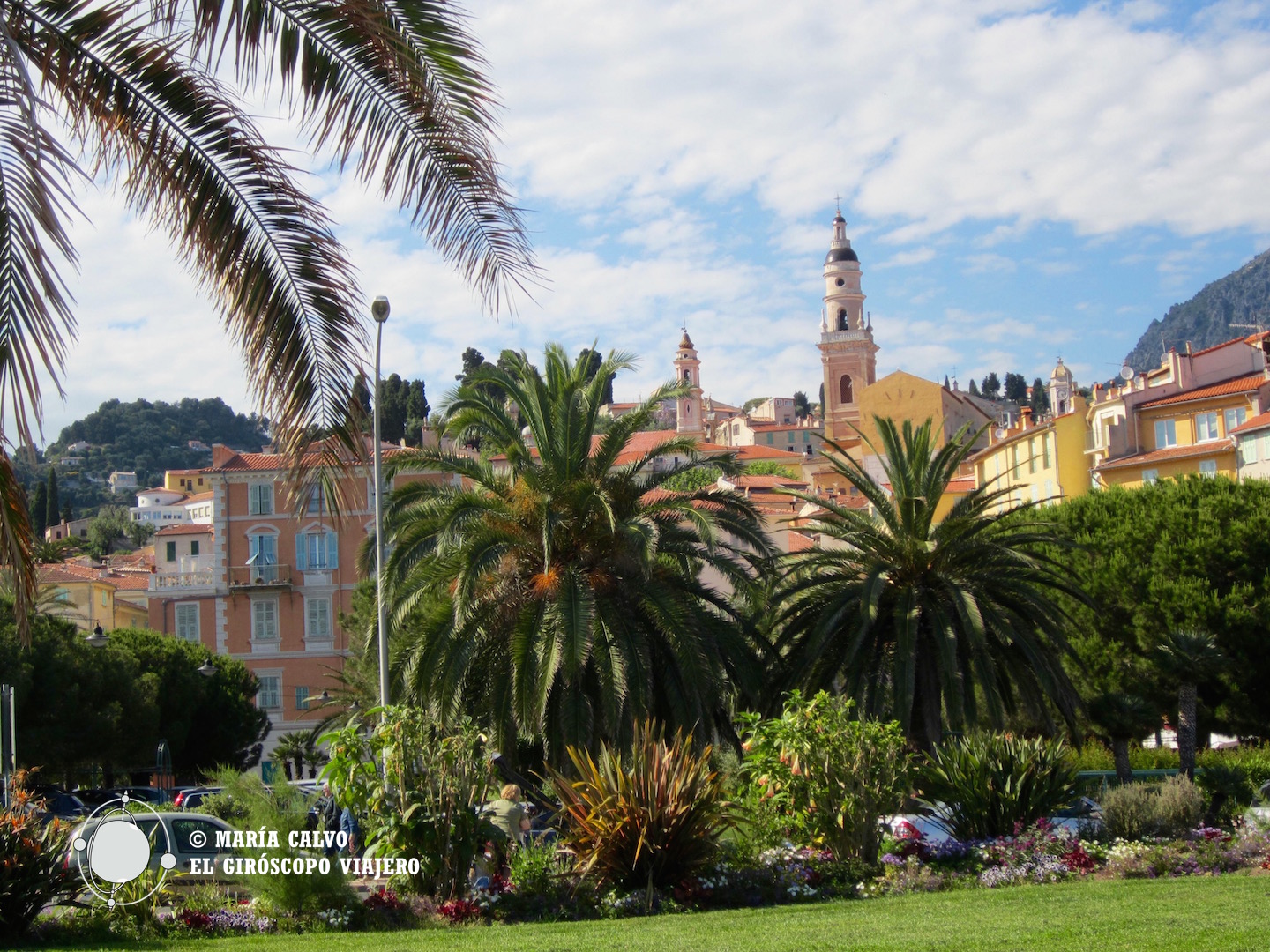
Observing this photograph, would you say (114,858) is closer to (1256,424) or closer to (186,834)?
(186,834)

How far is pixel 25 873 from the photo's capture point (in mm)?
10867

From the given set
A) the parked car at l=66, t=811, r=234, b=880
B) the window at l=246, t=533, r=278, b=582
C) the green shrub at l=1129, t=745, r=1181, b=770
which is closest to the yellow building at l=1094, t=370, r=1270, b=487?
the green shrub at l=1129, t=745, r=1181, b=770

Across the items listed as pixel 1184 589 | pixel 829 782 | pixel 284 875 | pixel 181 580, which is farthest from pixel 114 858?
pixel 181 580

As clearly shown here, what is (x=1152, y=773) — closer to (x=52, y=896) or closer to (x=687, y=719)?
(x=687, y=719)

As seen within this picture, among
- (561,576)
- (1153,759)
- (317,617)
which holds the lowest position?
(1153,759)

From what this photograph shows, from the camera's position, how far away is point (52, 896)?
36.2ft

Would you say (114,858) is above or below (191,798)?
above

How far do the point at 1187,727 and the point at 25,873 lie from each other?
71.7 ft

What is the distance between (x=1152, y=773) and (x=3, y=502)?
26410 mm

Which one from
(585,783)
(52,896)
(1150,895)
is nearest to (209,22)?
(52,896)

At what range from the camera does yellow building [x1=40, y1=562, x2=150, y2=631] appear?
218ft

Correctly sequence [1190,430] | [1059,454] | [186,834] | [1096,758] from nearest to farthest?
[186,834]
[1096,758]
[1190,430]
[1059,454]

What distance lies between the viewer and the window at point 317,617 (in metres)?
56.4

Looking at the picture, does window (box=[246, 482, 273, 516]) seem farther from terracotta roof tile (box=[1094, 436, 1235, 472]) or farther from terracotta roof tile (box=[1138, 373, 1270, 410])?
terracotta roof tile (box=[1138, 373, 1270, 410])
